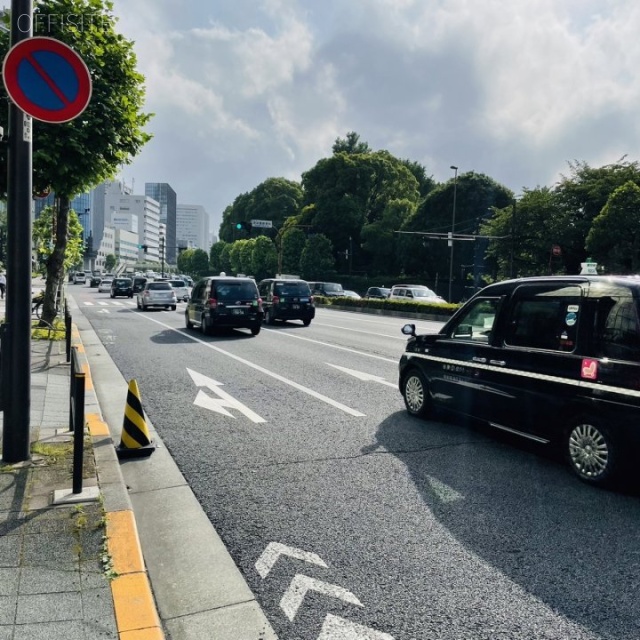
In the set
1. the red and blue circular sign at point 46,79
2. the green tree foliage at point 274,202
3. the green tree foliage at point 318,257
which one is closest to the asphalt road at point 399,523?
the red and blue circular sign at point 46,79

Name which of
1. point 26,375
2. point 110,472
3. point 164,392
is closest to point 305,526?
point 110,472

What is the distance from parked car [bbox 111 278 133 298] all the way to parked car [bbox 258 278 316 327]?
28.5 metres

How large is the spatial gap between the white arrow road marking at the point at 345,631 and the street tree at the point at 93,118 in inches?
245

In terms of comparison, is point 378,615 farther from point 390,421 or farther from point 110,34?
point 110,34

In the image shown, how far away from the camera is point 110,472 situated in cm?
472

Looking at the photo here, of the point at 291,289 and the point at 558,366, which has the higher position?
the point at 291,289

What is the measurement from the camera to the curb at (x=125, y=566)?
2.79m

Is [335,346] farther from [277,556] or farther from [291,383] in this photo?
[277,556]

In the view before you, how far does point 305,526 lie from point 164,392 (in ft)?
17.8

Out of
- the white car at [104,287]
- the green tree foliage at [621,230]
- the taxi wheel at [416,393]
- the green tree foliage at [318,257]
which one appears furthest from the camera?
the green tree foliage at [318,257]

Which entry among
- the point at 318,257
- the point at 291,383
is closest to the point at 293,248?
the point at 318,257

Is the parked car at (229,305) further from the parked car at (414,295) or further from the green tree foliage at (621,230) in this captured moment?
the green tree foliage at (621,230)

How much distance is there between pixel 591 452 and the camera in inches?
192

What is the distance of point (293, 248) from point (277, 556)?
68556 millimetres
